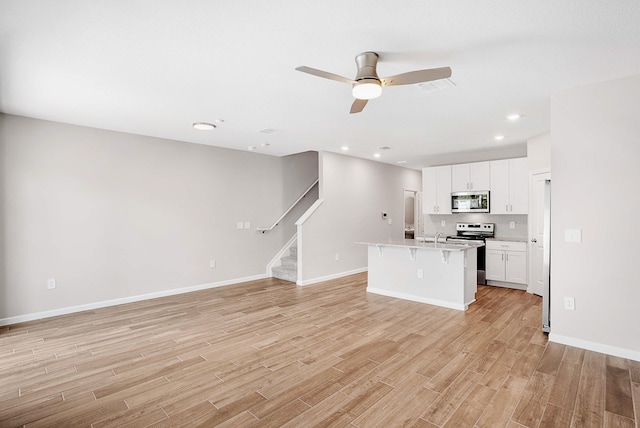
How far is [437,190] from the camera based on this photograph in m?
7.12

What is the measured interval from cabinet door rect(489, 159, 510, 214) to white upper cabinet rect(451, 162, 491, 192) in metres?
0.10

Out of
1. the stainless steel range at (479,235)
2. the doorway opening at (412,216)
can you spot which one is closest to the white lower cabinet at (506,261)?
the stainless steel range at (479,235)

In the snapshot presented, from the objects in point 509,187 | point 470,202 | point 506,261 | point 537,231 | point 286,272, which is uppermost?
point 509,187

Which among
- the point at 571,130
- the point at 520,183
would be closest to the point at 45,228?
the point at 571,130

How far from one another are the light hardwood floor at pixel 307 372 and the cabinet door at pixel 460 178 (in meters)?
3.02

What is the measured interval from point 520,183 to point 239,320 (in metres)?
5.45

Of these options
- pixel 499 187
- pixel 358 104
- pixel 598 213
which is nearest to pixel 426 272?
pixel 598 213

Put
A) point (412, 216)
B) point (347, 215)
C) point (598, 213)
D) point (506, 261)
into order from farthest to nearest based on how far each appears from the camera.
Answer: point (412, 216) → point (347, 215) → point (506, 261) → point (598, 213)

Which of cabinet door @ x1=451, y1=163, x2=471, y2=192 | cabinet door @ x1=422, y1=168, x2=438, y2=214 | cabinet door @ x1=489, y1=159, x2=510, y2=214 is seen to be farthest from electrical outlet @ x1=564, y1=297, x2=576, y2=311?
cabinet door @ x1=422, y1=168, x2=438, y2=214

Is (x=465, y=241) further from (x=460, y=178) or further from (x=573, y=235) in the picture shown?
(x=573, y=235)

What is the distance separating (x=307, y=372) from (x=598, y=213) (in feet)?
10.4

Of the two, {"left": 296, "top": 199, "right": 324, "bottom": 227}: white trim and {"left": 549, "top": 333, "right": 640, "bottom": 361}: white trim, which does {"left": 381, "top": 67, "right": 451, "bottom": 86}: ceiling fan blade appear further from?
{"left": 296, "top": 199, "right": 324, "bottom": 227}: white trim

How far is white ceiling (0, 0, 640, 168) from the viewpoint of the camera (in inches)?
78.0

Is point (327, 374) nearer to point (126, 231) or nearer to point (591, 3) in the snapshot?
point (591, 3)
